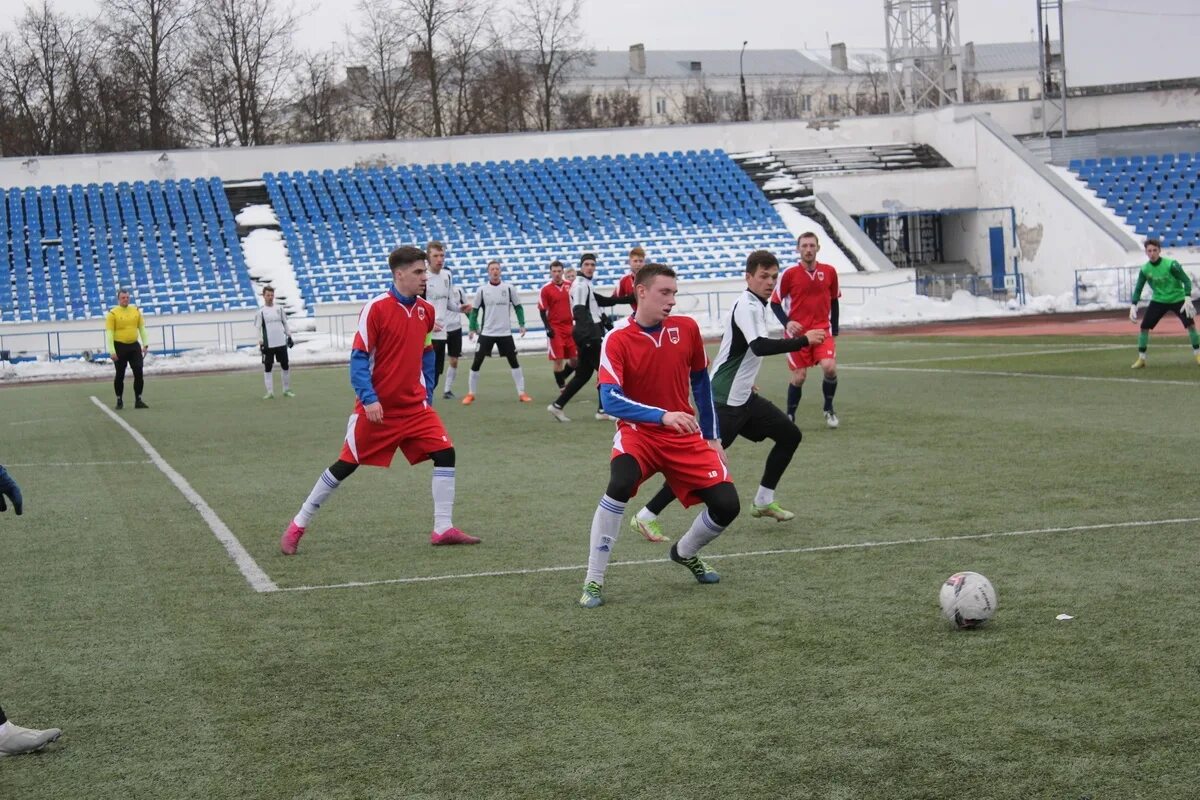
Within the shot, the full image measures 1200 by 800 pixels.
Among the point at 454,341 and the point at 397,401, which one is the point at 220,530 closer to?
the point at 397,401

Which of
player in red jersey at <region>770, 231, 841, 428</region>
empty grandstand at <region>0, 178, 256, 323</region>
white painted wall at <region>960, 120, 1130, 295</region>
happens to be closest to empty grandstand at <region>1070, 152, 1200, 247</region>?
white painted wall at <region>960, 120, 1130, 295</region>

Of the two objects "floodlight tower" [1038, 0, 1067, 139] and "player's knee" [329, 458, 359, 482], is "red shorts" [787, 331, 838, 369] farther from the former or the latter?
"floodlight tower" [1038, 0, 1067, 139]

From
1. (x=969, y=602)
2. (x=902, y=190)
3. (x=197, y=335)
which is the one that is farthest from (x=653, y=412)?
(x=902, y=190)

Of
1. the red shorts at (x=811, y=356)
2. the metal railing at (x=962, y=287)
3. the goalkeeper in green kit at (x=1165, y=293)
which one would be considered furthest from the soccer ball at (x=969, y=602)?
the metal railing at (x=962, y=287)

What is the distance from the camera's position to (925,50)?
166 feet

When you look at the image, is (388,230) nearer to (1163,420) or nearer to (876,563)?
(1163,420)

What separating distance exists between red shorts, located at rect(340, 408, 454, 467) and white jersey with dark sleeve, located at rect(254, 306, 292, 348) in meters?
15.1

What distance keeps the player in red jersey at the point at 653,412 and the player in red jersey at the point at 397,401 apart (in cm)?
218

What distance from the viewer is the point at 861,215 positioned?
160 ft

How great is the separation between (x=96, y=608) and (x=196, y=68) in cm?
5727

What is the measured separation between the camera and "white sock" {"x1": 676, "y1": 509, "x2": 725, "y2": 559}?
299 inches

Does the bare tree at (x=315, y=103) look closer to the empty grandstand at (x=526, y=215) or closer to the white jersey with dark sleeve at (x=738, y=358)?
the empty grandstand at (x=526, y=215)

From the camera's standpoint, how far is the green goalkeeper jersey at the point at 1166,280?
20.4 metres

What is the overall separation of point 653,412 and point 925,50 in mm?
46627
